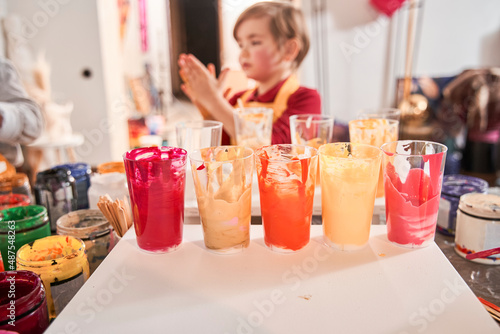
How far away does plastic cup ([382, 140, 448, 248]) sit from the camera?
0.68m

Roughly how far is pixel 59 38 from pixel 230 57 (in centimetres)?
139

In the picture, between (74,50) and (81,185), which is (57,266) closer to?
(81,185)

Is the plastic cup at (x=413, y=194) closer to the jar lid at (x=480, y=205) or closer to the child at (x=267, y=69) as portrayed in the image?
the jar lid at (x=480, y=205)

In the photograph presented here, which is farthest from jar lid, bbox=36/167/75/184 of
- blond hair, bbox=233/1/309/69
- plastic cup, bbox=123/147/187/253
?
blond hair, bbox=233/1/309/69

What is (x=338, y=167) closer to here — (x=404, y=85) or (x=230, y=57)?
(x=230, y=57)

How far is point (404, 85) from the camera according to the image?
117 inches

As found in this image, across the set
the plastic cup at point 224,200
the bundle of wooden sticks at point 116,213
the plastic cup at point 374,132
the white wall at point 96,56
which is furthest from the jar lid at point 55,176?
the white wall at point 96,56

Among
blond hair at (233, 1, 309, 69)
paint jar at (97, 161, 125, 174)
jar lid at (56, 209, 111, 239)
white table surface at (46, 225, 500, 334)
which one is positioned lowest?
white table surface at (46, 225, 500, 334)

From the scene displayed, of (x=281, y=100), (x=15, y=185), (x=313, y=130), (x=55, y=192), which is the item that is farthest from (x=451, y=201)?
(x=15, y=185)

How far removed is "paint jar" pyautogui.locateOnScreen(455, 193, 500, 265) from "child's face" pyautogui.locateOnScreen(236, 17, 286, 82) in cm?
89

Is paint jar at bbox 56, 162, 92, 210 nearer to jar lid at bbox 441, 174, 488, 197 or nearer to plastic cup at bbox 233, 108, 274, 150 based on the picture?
plastic cup at bbox 233, 108, 274, 150

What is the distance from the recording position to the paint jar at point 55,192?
37.5 inches

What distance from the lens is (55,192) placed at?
958mm

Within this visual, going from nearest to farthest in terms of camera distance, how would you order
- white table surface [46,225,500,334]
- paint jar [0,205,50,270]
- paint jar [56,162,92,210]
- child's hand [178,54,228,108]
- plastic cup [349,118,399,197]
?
1. white table surface [46,225,500,334]
2. paint jar [0,205,50,270]
3. plastic cup [349,118,399,197]
4. paint jar [56,162,92,210]
5. child's hand [178,54,228,108]
